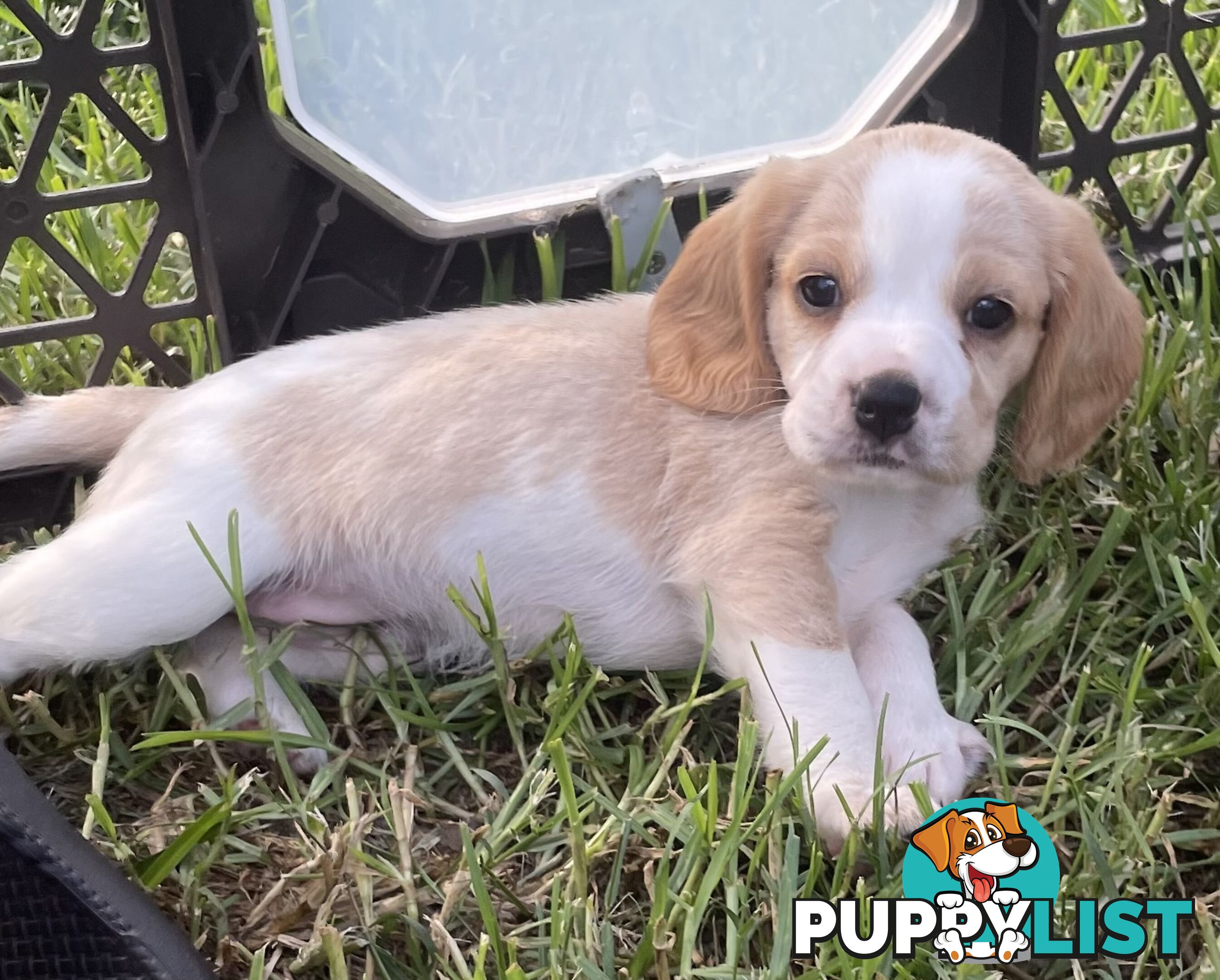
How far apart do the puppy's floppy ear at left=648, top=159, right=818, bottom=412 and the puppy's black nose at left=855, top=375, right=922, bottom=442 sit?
0.95 ft

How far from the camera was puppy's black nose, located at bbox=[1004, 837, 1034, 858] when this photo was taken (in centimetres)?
174

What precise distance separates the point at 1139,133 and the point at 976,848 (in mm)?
2338

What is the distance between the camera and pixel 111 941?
5.26 ft

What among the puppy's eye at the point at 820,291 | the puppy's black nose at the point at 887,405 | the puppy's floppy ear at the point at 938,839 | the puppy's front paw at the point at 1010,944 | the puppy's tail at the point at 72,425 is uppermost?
the puppy's eye at the point at 820,291

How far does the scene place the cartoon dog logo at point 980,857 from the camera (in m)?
1.67

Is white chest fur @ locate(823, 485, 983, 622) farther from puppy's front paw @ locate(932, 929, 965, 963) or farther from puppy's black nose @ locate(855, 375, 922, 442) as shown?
puppy's front paw @ locate(932, 929, 965, 963)

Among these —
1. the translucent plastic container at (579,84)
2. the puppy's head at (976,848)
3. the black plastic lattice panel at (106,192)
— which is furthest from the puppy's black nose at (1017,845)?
the black plastic lattice panel at (106,192)

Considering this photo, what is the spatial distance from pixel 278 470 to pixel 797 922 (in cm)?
111

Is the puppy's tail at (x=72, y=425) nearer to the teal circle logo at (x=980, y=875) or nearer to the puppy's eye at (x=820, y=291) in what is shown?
the puppy's eye at (x=820, y=291)

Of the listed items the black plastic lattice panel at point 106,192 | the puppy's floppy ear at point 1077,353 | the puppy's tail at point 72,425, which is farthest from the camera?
the puppy's tail at point 72,425

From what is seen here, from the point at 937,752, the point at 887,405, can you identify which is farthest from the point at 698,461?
the point at 937,752

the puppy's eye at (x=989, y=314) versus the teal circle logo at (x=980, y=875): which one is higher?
the puppy's eye at (x=989, y=314)

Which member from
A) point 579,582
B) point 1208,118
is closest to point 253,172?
point 579,582

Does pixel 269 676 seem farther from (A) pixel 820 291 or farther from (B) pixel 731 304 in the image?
(A) pixel 820 291
